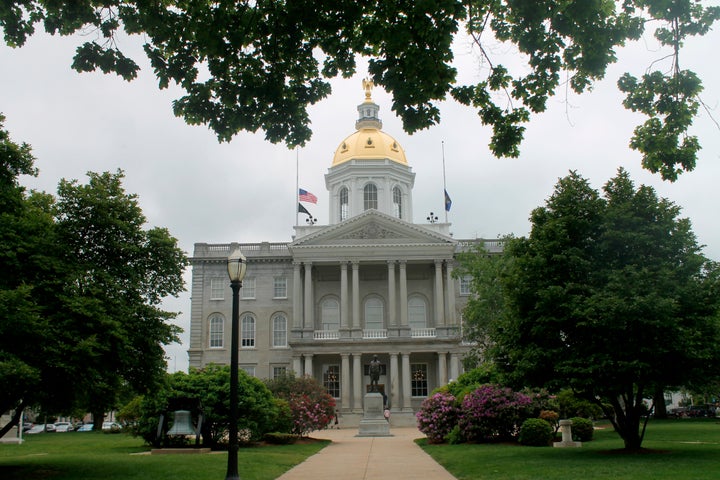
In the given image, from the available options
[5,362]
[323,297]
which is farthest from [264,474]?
[323,297]

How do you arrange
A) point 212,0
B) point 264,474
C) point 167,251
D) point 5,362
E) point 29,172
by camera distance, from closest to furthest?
point 212,0 < point 5,362 < point 264,474 < point 29,172 < point 167,251

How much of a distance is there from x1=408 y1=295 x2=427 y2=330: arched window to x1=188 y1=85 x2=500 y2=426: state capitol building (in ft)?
0.28

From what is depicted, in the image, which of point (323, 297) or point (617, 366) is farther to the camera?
point (323, 297)

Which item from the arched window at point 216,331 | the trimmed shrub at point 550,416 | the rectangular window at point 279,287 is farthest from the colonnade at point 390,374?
the trimmed shrub at point 550,416

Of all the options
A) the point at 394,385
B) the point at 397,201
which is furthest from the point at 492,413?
the point at 397,201

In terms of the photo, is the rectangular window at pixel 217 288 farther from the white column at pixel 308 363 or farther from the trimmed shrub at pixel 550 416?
the trimmed shrub at pixel 550 416

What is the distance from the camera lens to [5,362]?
51.4ft

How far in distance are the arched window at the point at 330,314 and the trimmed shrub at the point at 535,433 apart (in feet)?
116

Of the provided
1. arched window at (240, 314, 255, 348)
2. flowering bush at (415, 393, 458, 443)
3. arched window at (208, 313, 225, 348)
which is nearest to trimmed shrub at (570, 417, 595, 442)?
flowering bush at (415, 393, 458, 443)

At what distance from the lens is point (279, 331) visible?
2435 inches

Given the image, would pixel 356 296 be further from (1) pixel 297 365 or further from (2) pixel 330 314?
(1) pixel 297 365

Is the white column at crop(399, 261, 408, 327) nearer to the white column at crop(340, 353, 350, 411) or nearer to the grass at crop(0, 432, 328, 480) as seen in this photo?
the white column at crop(340, 353, 350, 411)

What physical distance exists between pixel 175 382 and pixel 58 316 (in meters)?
8.77

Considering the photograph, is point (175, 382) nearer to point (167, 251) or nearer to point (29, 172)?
point (167, 251)
